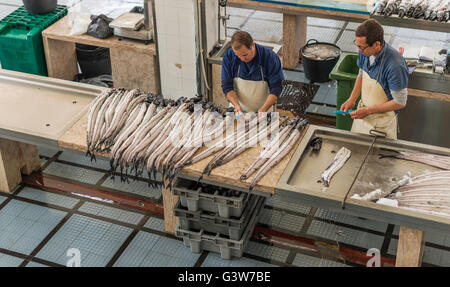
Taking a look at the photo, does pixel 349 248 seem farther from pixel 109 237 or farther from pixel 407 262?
pixel 109 237

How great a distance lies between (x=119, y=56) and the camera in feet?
23.5

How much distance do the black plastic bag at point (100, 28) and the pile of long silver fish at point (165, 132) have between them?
1.89 metres

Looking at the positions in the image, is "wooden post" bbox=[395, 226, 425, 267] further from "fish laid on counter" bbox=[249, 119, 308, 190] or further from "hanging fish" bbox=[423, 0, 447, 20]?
"hanging fish" bbox=[423, 0, 447, 20]

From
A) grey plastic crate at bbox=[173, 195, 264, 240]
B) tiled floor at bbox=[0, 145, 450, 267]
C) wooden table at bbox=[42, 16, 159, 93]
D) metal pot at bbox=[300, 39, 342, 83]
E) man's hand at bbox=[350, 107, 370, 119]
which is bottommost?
tiled floor at bbox=[0, 145, 450, 267]

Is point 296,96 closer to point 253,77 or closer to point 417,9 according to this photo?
Answer: point 417,9

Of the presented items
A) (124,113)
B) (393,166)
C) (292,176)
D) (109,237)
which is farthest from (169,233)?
(393,166)

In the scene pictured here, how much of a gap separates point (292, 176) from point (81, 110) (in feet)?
7.13

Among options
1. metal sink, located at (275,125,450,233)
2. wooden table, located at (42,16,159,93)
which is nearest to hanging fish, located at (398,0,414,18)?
metal sink, located at (275,125,450,233)

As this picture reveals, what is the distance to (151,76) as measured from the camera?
7.08 meters

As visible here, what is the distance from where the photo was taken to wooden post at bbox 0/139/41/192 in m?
5.97

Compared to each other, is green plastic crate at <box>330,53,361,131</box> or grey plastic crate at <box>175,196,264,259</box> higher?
green plastic crate at <box>330,53,361,131</box>

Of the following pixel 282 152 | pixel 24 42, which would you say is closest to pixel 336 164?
pixel 282 152

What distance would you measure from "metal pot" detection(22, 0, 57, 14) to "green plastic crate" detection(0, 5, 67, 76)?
0.07 m

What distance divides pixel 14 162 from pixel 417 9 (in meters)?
4.63
